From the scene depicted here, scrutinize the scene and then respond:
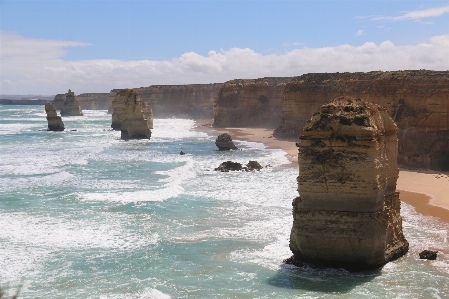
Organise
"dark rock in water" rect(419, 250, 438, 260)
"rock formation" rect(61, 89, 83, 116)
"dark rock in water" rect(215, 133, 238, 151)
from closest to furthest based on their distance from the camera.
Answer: "dark rock in water" rect(419, 250, 438, 260)
"dark rock in water" rect(215, 133, 238, 151)
"rock formation" rect(61, 89, 83, 116)

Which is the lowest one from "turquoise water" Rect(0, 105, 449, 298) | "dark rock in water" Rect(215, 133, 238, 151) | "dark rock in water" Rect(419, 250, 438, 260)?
"turquoise water" Rect(0, 105, 449, 298)

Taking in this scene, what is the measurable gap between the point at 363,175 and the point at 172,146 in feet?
128

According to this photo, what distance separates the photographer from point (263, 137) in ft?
191

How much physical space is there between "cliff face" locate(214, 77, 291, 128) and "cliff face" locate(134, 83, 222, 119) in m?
30.8

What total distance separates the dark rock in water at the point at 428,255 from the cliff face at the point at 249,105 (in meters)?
56.3

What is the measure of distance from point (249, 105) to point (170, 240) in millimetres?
57268

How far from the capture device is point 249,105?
74.2 meters

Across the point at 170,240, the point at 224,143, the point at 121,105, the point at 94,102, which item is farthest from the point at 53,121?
the point at 94,102

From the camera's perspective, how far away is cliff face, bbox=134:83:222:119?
110 m

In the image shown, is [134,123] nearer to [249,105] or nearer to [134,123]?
[134,123]

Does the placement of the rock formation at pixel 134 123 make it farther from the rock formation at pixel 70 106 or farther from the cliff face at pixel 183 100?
the rock formation at pixel 70 106

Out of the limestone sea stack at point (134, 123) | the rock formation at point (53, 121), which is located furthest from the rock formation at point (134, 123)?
the rock formation at point (53, 121)

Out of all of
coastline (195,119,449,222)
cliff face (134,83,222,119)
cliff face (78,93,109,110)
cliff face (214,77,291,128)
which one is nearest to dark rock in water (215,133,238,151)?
coastline (195,119,449,222)

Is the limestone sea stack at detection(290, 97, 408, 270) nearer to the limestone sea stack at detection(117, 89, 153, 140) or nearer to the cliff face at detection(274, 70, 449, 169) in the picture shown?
the cliff face at detection(274, 70, 449, 169)
